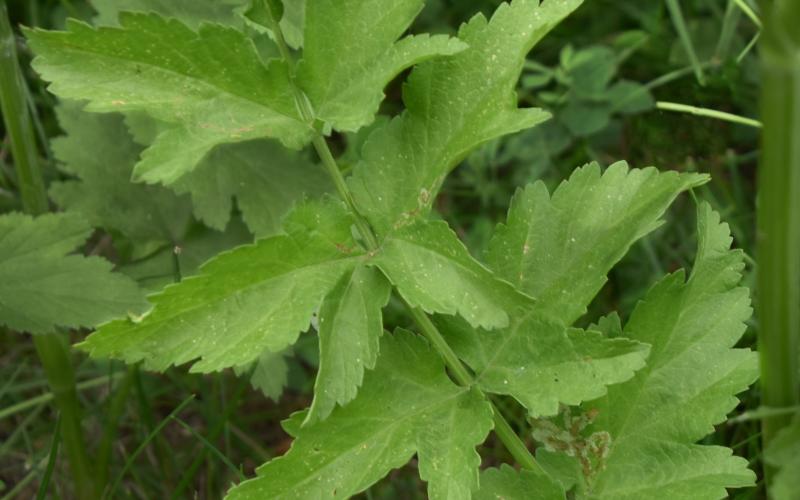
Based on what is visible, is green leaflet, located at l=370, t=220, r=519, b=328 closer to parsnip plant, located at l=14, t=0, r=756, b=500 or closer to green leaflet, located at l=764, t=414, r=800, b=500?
parsnip plant, located at l=14, t=0, r=756, b=500

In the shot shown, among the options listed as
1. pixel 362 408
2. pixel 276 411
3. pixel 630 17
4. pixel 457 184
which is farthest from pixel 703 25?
pixel 362 408

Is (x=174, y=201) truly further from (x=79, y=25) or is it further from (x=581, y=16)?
(x=581, y=16)

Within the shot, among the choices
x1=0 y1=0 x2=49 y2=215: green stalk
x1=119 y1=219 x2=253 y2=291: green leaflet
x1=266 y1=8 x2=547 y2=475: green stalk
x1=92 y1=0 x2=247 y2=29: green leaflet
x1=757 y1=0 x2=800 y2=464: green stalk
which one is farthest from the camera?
Answer: x1=119 y1=219 x2=253 y2=291: green leaflet

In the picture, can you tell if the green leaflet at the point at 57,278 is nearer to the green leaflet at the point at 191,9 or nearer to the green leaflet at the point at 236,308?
the green leaflet at the point at 191,9

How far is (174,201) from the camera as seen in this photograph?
219 cm

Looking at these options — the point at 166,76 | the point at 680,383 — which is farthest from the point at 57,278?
the point at 680,383

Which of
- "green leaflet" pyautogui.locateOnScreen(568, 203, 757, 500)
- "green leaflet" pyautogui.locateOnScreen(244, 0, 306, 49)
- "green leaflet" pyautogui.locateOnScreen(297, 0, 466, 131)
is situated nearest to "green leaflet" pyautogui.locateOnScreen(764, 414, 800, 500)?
"green leaflet" pyautogui.locateOnScreen(568, 203, 757, 500)

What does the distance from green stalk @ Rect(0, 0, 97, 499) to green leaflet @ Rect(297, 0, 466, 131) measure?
638 millimetres

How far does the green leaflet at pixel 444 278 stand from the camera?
1.30m

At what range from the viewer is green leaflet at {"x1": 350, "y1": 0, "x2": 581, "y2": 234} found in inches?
54.4

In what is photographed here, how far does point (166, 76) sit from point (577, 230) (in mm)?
556

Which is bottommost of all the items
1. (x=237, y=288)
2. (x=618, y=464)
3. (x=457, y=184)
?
(x=457, y=184)

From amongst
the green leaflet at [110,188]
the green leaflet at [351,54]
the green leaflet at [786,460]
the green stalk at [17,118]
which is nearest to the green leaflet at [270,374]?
the green leaflet at [110,188]

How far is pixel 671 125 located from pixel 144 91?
1.44 metres
